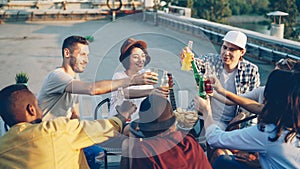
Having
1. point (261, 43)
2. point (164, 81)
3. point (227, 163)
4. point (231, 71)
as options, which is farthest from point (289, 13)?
point (227, 163)

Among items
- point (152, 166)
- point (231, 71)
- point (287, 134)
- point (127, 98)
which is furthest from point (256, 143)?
point (231, 71)

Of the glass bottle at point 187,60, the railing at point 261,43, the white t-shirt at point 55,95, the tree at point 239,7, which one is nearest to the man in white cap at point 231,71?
the glass bottle at point 187,60

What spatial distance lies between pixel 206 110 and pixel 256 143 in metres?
0.41

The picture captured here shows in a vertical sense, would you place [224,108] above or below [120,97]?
below

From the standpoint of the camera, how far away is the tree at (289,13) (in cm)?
2072

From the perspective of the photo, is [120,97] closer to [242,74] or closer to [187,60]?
[187,60]

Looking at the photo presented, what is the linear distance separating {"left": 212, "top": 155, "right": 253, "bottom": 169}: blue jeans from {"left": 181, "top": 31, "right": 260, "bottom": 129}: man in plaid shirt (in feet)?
2.09

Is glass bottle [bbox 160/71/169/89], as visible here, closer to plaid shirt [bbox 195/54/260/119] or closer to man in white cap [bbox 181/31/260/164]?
man in white cap [bbox 181/31/260/164]

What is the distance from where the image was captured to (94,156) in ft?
9.58

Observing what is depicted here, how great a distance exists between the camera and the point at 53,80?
290 cm

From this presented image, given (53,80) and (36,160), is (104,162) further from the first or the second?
(36,160)

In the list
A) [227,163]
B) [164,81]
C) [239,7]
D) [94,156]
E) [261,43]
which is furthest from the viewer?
[239,7]

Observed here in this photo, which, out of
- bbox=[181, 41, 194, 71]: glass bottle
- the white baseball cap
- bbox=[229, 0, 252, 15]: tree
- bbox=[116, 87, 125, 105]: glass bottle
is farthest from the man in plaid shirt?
bbox=[229, 0, 252, 15]: tree

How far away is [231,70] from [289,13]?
62.8 feet
